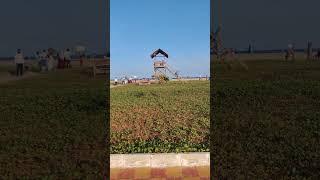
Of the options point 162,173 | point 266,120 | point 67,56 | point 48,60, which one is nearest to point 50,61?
point 48,60

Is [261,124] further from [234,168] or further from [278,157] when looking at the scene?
[234,168]

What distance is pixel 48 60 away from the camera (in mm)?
12562

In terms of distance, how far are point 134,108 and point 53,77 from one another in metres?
4.04

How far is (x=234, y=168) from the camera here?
5672 millimetres

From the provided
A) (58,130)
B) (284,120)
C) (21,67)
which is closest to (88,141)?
(58,130)

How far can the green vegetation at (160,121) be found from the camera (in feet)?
22.4

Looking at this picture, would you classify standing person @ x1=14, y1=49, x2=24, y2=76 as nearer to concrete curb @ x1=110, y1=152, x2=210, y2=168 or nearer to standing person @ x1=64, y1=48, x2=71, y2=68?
standing person @ x1=64, y1=48, x2=71, y2=68

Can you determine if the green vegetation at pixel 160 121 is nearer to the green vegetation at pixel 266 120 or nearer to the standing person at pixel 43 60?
the green vegetation at pixel 266 120

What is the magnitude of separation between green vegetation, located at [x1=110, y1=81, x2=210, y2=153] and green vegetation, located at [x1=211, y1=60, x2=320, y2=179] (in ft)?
1.09

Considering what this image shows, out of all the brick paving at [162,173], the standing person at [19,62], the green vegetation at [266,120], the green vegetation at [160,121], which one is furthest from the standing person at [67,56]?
the brick paving at [162,173]

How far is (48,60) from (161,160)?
7.86 meters

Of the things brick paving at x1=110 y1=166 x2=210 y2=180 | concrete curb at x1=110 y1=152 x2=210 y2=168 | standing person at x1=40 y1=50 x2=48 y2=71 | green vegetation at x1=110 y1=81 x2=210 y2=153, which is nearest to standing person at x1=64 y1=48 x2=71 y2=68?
standing person at x1=40 y1=50 x2=48 y2=71

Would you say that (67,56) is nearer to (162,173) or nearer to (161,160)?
(161,160)

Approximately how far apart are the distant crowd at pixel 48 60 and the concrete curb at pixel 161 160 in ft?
21.2
